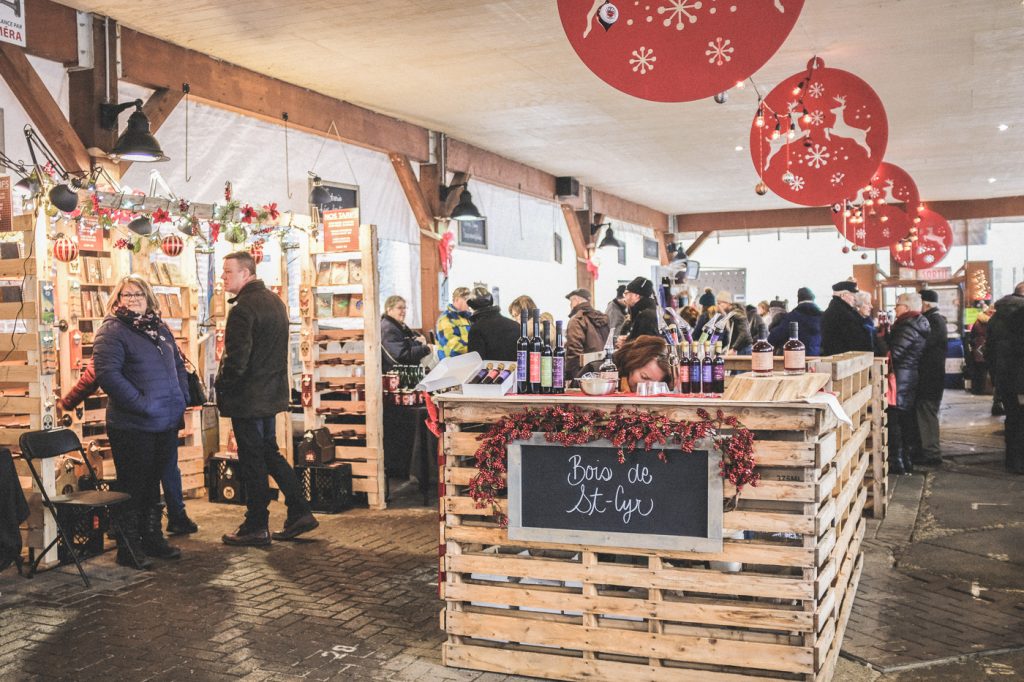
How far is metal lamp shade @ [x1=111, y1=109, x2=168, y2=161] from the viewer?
6250mm

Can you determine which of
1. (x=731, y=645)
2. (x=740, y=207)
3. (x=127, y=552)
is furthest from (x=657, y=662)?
(x=740, y=207)

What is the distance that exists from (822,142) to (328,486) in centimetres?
415

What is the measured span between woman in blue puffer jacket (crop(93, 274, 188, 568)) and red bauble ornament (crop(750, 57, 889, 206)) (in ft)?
12.3

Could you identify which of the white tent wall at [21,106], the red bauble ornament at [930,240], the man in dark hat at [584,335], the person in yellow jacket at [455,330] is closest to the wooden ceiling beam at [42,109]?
the white tent wall at [21,106]

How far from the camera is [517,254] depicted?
1389 centimetres

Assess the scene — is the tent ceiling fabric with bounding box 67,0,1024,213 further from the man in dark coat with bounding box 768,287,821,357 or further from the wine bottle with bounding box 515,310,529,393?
the wine bottle with bounding box 515,310,529,393

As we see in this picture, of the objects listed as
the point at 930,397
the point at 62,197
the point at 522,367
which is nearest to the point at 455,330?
the point at 62,197

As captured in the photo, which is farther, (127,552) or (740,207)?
(740,207)

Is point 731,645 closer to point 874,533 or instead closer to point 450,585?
point 450,585

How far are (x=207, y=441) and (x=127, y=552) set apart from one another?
249 cm

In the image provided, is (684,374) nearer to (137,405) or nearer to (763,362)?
(763,362)

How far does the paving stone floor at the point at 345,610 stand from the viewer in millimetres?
3807

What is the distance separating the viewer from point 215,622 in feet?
14.4

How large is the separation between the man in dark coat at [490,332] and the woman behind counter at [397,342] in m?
1.44
